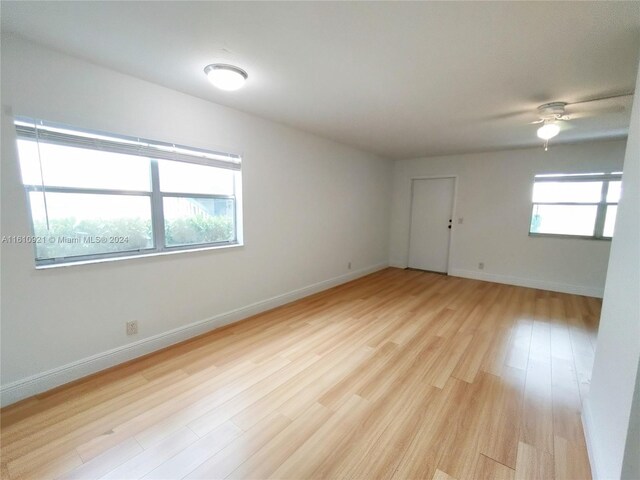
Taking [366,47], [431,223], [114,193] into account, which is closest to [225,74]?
[366,47]

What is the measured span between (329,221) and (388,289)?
1557 mm

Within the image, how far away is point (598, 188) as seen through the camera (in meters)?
4.16

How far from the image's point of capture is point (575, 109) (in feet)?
8.90

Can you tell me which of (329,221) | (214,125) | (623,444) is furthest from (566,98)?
(214,125)

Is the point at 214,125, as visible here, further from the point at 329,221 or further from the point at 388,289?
the point at 388,289

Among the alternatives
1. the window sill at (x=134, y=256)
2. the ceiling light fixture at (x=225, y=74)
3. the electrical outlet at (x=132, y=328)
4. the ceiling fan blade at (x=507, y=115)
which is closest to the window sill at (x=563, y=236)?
the ceiling fan blade at (x=507, y=115)

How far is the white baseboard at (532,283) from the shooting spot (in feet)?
14.0

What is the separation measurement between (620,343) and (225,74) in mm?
2881

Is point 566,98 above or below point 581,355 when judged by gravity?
above

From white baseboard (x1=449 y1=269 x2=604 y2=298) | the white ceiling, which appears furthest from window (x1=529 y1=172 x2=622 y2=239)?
the white ceiling

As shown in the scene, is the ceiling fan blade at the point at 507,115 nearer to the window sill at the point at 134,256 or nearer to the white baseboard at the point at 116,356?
the window sill at the point at 134,256

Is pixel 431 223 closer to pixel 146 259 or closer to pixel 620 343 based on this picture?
pixel 620 343

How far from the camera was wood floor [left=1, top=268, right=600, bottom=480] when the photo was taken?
1.42 metres

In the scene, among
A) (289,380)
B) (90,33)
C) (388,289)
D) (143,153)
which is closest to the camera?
(90,33)
